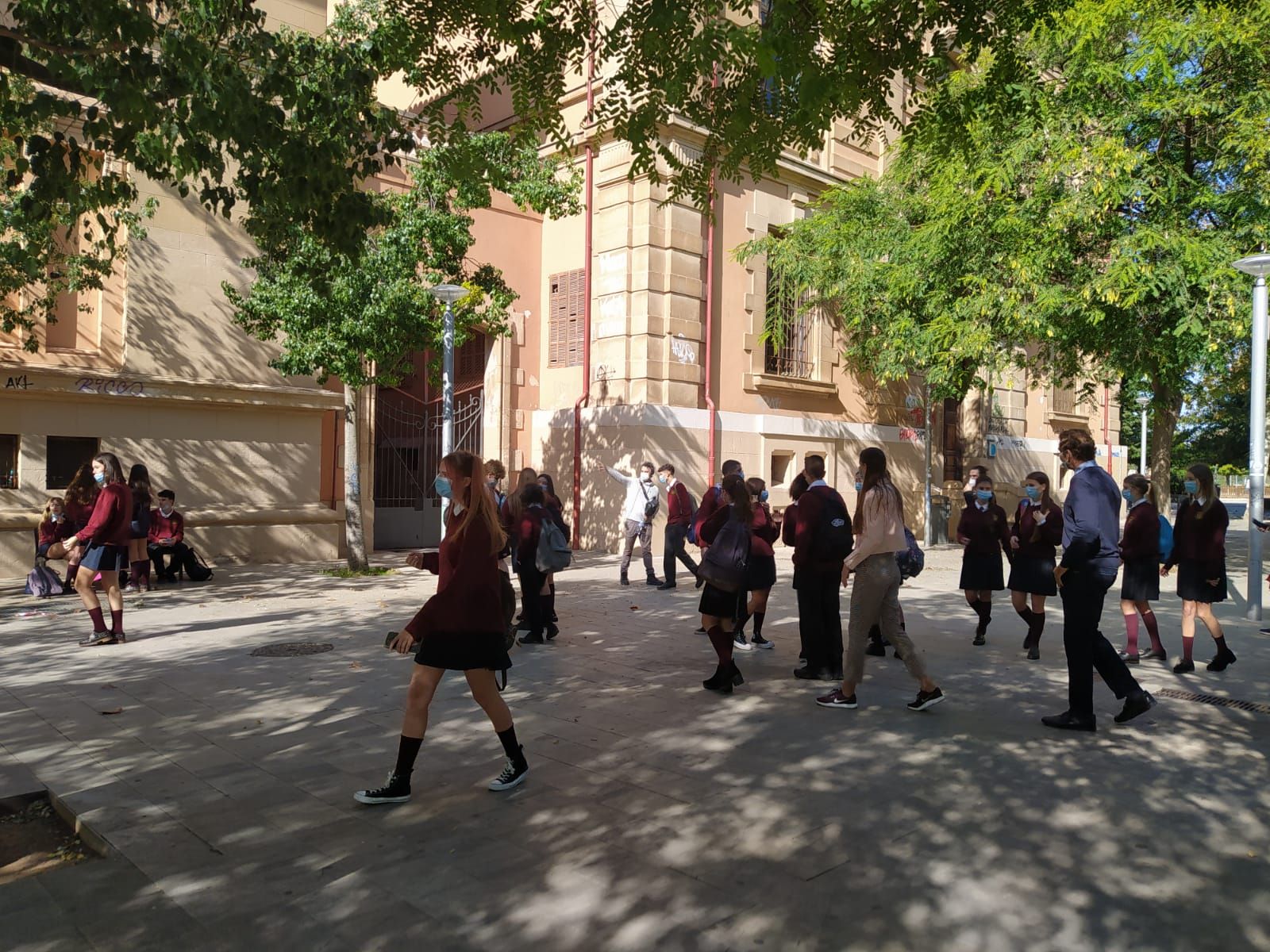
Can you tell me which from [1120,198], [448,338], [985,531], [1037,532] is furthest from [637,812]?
[1120,198]

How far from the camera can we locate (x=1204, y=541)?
825 centimetres

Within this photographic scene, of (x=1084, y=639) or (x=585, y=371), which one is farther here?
(x=585, y=371)

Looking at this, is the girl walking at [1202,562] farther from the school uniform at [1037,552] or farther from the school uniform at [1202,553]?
the school uniform at [1037,552]

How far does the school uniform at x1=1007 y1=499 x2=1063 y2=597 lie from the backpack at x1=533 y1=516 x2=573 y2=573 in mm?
4065

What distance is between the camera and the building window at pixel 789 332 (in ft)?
67.6

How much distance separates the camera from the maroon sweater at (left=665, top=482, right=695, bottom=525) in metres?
13.0

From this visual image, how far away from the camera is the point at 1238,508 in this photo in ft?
154

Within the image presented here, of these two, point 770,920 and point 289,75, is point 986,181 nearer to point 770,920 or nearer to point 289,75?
point 289,75

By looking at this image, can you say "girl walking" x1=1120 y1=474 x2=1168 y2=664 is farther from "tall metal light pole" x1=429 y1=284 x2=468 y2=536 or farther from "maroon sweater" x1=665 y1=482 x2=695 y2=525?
"tall metal light pole" x1=429 y1=284 x2=468 y2=536

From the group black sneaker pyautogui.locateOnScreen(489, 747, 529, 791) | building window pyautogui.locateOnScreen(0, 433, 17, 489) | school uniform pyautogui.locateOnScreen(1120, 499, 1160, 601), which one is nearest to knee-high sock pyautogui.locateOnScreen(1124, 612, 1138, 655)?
school uniform pyautogui.locateOnScreen(1120, 499, 1160, 601)

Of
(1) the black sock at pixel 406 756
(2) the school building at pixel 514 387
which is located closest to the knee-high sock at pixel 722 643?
(1) the black sock at pixel 406 756

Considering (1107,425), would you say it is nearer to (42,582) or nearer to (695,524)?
(695,524)

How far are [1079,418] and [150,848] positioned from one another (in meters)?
31.2

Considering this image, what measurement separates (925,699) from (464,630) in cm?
348
